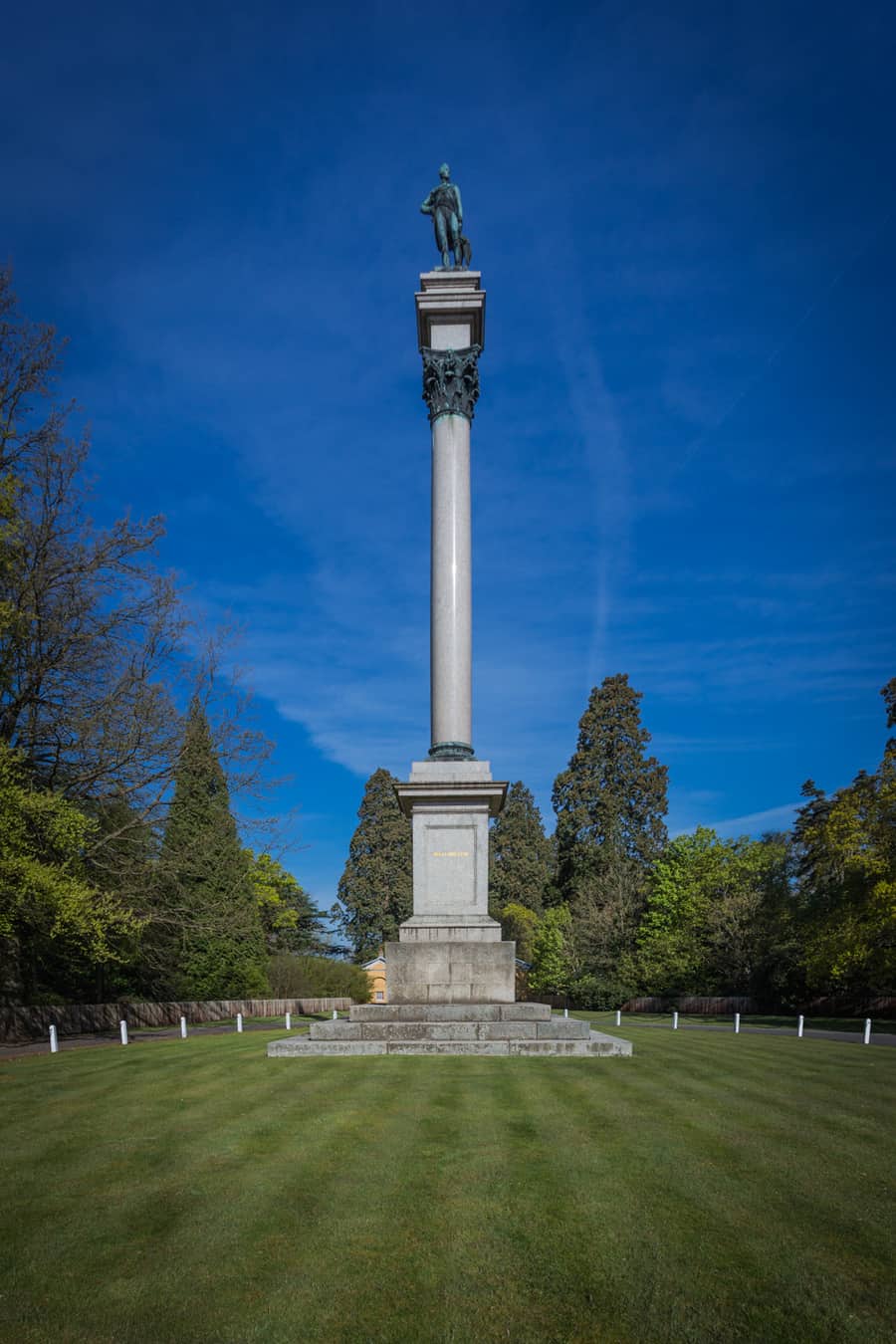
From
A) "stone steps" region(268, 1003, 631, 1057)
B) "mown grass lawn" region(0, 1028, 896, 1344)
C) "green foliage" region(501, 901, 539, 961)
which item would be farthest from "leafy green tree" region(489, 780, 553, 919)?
"mown grass lawn" region(0, 1028, 896, 1344)

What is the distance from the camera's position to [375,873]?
75.0 m

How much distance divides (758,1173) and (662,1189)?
3.86 feet

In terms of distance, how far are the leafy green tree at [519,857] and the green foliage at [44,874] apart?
58.2 metres

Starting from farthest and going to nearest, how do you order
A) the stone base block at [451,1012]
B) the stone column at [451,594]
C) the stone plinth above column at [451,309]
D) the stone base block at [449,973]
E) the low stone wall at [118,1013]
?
the low stone wall at [118,1013]
the stone plinth above column at [451,309]
the stone column at [451,594]
the stone base block at [449,973]
the stone base block at [451,1012]

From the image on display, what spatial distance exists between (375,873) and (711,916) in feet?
121

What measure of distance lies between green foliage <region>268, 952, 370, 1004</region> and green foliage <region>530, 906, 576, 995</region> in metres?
11.8

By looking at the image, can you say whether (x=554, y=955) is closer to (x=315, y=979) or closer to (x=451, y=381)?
(x=315, y=979)

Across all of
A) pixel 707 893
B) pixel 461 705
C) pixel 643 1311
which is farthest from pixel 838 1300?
pixel 707 893

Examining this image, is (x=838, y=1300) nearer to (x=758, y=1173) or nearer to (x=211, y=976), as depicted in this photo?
(x=758, y=1173)

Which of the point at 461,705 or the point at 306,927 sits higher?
the point at 461,705

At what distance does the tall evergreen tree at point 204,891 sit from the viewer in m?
25.1

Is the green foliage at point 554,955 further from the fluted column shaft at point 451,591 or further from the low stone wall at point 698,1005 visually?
the fluted column shaft at point 451,591

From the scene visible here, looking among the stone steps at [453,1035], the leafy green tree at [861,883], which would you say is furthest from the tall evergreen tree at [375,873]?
the stone steps at [453,1035]

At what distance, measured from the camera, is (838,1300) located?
17.1ft
